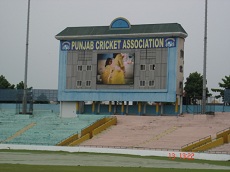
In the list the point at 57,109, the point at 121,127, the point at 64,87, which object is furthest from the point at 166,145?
the point at 57,109

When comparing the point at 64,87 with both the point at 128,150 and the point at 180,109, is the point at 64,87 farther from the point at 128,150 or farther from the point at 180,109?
the point at 128,150

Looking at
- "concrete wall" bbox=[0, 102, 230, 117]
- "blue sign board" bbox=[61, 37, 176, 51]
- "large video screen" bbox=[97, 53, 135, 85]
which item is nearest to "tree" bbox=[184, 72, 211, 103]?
"concrete wall" bbox=[0, 102, 230, 117]

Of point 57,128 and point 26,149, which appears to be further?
point 57,128

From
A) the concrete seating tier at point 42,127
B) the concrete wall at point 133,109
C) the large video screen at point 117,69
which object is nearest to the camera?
the concrete seating tier at point 42,127

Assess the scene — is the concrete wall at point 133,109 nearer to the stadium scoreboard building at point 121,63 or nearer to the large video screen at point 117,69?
the stadium scoreboard building at point 121,63

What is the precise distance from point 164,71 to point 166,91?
2500mm

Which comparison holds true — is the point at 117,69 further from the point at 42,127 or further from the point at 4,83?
the point at 4,83

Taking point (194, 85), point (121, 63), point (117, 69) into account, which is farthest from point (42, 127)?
point (194, 85)

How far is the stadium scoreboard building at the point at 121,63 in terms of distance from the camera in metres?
72.9

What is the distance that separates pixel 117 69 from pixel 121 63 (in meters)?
1.00

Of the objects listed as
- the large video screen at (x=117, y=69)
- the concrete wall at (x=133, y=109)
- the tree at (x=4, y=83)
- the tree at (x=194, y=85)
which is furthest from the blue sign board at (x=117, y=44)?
the tree at (x=4, y=83)

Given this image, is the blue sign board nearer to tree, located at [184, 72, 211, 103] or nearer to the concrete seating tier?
the concrete seating tier

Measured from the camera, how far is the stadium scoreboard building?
72.9m

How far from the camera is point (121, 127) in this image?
7106 cm
